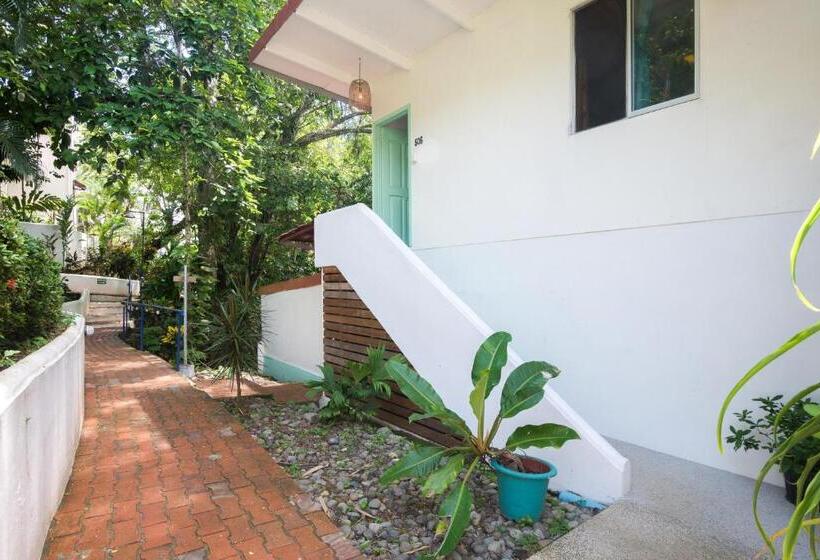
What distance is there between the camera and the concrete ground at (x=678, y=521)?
229 centimetres

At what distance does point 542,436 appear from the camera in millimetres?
2623

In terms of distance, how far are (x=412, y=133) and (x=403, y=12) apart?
1.51 m

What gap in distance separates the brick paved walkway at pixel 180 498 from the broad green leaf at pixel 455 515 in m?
0.58

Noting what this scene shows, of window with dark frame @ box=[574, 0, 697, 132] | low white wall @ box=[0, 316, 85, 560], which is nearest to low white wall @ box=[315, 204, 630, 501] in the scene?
window with dark frame @ box=[574, 0, 697, 132]

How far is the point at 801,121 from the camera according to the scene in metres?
3.04

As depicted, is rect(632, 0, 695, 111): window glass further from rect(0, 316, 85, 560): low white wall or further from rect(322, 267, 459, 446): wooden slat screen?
rect(0, 316, 85, 560): low white wall

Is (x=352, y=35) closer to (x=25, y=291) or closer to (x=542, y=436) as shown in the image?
(x=25, y=291)

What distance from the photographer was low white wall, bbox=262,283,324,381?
669 cm

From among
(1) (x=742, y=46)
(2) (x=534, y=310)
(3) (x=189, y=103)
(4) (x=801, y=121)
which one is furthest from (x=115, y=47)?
(4) (x=801, y=121)

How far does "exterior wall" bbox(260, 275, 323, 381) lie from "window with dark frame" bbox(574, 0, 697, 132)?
4.25m

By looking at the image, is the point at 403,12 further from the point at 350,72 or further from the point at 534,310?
the point at 534,310

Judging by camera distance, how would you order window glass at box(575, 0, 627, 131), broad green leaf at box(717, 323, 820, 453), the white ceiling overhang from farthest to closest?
the white ceiling overhang, window glass at box(575, 0, 627, 131), broad green leaf at box(717, 323, 820, 453)

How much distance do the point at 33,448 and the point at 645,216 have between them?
14.7 feet

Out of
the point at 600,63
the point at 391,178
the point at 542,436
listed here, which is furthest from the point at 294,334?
the point at 600,63
